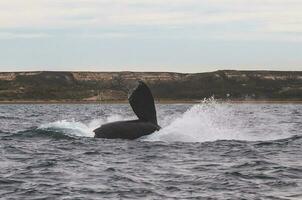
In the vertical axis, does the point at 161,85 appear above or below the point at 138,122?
above

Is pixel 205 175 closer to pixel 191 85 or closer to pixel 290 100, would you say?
pixel 290 100

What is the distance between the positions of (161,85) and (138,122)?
513 feet

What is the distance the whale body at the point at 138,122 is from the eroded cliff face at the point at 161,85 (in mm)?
129089

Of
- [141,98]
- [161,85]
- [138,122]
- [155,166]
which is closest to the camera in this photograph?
[155,166]

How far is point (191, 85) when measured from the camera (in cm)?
18175

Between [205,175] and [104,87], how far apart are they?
526ft

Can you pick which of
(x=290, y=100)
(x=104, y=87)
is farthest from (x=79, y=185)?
(x=104, y=87)

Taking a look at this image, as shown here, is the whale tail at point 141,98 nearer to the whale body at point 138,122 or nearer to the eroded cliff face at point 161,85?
the whale body at point 138,122

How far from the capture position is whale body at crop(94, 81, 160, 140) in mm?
28375

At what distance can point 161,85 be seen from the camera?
186m

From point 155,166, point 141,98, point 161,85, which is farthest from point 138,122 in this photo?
point 161,85

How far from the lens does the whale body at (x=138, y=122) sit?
28375mm

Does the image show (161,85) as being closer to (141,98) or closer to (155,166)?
(141,98)

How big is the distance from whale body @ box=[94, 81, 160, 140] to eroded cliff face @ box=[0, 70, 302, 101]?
129089 millimetres
